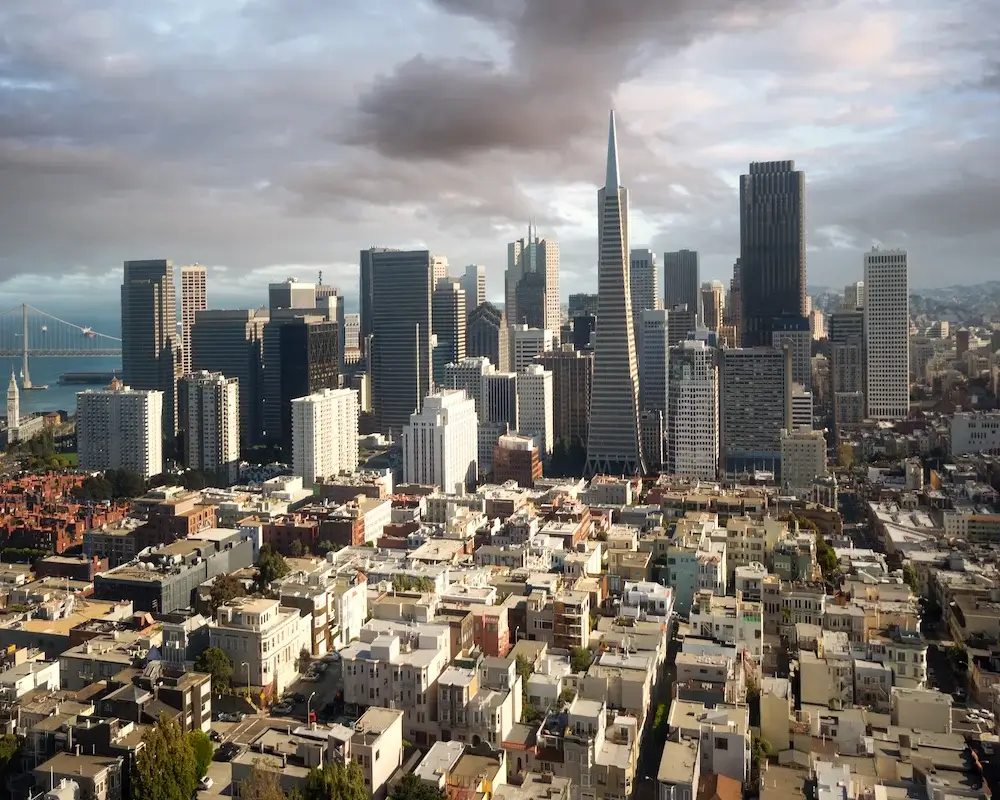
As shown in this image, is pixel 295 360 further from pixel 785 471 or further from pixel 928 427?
pixel 928 427

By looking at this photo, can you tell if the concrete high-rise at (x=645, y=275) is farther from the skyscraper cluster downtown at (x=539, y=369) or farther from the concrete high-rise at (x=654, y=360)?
the concrete high-rise at (x=654, y=360)

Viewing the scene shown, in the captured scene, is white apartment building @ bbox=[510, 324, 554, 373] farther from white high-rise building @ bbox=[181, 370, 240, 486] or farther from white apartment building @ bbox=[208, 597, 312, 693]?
white apartment building @ bbox=[208, 597, 312, 693]

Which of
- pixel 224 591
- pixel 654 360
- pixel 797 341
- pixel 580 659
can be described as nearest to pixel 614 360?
pixel 654 360

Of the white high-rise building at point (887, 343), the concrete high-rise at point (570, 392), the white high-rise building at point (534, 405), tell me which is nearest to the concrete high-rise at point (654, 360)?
the concrete high-rise at point (570, 392)

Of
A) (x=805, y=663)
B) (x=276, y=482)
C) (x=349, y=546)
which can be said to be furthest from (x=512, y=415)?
(x=805, y=663)

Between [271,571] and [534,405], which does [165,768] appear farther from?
[534,405]
